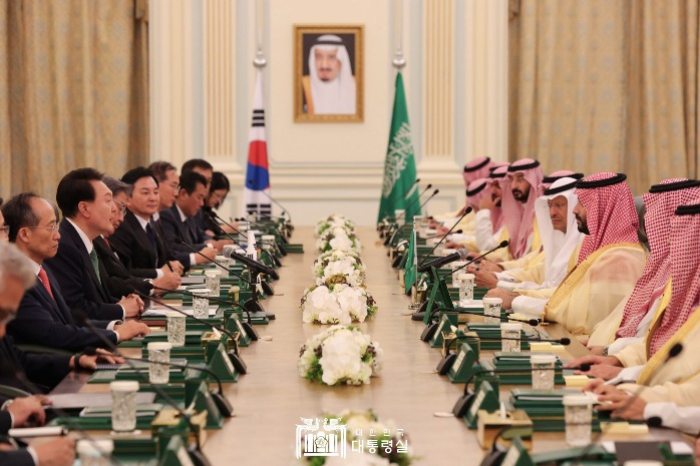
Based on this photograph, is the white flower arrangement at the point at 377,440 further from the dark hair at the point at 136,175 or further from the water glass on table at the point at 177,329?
the dark hair at the point at 136,175

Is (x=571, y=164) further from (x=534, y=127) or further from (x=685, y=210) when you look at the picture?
(x=685, y=210)

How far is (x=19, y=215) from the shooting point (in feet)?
13.2

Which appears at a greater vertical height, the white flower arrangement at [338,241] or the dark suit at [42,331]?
the white flower arrangement at [338,241]

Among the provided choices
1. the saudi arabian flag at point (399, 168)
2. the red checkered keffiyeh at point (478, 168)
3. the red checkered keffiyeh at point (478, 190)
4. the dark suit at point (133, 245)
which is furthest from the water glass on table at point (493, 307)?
the saudi arabian flag at point (399, 168)

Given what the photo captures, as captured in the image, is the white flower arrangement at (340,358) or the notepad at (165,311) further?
the notepad at (165,311)

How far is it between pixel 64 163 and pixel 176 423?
8818 millimetres

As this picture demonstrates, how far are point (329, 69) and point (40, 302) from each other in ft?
24.9

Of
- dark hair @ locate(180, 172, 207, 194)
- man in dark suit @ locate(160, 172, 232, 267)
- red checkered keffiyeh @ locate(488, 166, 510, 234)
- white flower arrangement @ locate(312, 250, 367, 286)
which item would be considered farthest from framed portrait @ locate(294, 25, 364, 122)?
white flower arrangement @ locate(312, 250, 367, 286)

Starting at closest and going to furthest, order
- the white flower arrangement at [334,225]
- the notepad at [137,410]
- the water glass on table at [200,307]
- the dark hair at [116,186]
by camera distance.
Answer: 1. the notepad at [137,410]
2. the water glass on table at [200,307]
3. the dark hair at [116,186]
4. the white flower arrangement at [334,225]

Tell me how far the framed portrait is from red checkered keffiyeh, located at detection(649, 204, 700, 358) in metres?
7.67

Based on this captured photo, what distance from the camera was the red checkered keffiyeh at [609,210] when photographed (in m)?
5.05

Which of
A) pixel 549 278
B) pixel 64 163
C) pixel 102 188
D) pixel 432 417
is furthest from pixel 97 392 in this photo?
pixel 64 163

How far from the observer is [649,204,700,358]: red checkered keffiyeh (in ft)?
12.4

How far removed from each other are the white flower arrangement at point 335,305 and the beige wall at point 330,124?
6.82 meters
